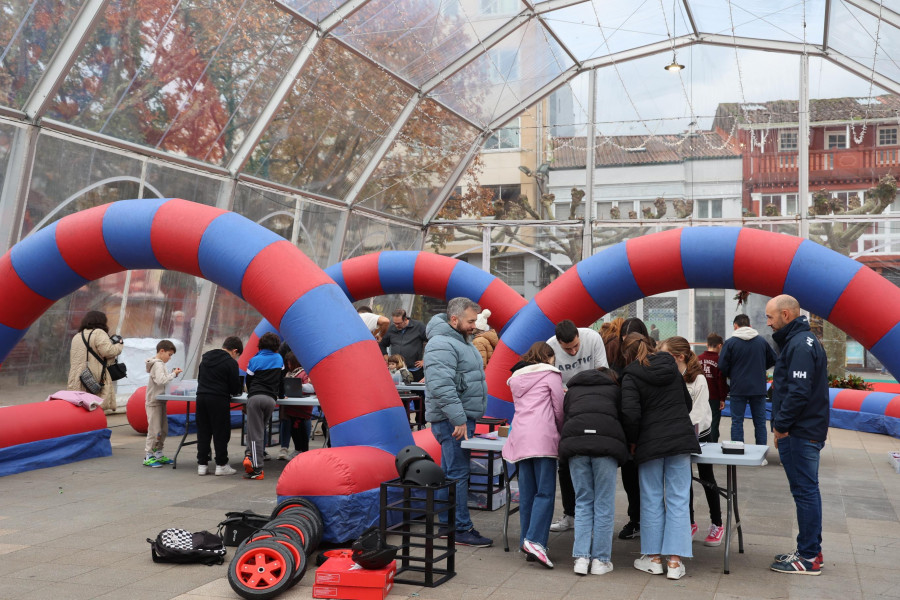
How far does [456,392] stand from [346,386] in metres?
0.85

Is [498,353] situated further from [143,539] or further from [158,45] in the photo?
[158,45]

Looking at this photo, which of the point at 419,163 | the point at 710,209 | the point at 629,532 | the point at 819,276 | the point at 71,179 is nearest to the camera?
the point at 629,532

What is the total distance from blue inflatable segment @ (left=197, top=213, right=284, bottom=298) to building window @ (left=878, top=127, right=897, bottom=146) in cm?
1251

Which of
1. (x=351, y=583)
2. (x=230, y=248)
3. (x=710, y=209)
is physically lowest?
(x=351, y=583)

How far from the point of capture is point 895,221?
14789 mm

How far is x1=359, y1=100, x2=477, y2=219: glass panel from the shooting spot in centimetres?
1542

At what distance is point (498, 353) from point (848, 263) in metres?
3.15

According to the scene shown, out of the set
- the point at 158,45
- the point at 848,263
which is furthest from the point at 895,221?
the point at 158,45

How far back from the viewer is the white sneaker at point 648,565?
4.84 metres

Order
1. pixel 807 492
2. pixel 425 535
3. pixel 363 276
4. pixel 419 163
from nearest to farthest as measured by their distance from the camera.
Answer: pixel 425 535 → pixel 807 492 → pixel 363 276 → pixel 419 163

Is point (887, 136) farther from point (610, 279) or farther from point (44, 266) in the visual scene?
point (44, 266)

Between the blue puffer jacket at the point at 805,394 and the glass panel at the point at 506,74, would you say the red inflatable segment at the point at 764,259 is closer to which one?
the blue puffer jacket at the point at 805,394

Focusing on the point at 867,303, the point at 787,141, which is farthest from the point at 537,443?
the point at 787,141

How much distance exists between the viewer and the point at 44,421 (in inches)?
313
